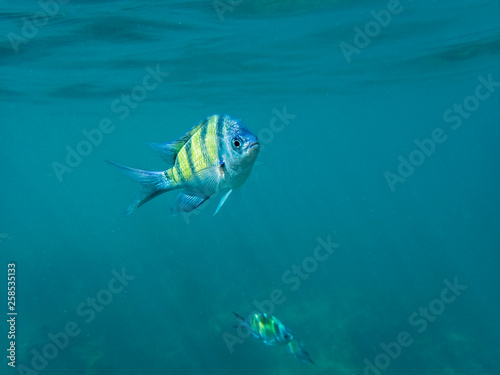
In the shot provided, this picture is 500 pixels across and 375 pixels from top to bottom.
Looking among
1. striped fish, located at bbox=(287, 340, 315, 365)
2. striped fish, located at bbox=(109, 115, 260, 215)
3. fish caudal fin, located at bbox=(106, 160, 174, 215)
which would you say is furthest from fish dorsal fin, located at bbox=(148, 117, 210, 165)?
striped fish, located at bbox=(287, 340, 315, 365)

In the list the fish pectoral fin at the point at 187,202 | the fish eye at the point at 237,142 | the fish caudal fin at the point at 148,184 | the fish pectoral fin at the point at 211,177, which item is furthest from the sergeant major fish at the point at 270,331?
the fish eye at the point at 237,142

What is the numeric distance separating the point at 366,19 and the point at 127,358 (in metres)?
15.5

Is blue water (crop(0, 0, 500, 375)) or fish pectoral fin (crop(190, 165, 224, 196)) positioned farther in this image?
blue water (crop(0, 0, 500, 375))

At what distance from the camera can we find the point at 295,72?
24297 mm

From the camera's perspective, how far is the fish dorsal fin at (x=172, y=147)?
3247 mm

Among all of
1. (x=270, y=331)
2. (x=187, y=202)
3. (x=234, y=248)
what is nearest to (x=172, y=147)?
(x=187, y=202)

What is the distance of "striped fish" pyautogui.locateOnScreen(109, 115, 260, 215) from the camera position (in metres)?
2.73

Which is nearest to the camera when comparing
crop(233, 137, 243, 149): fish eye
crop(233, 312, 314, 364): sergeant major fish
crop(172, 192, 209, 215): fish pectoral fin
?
crop(233, 137, 243, 149): fish eye

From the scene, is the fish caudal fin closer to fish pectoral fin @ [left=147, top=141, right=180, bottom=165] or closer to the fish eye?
fish pectoral fin @ [left=147, top=141, right=180, bottom=165]

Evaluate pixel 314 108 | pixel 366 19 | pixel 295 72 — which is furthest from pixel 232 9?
pixel 314 108

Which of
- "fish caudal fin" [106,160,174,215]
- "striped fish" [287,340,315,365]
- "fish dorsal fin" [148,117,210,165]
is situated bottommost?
"striped fish" [287,340,315,365]

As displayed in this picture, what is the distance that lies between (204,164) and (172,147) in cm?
52

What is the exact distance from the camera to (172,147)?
3.32 m

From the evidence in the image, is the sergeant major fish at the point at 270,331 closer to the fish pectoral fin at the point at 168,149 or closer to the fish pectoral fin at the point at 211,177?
the fish pectoral fin at the point at 168,149
